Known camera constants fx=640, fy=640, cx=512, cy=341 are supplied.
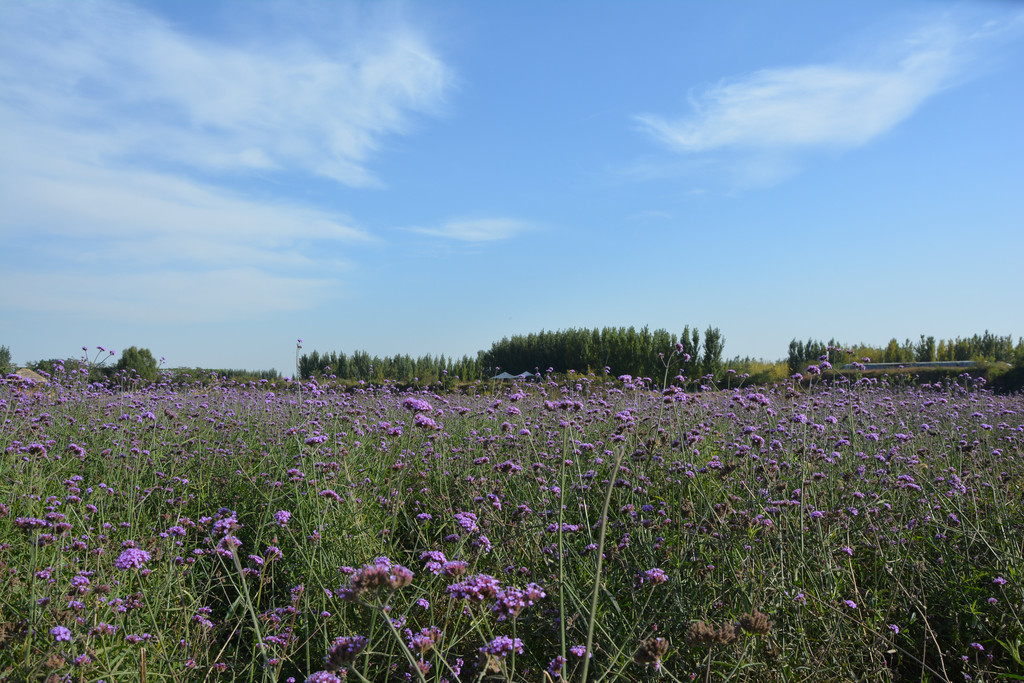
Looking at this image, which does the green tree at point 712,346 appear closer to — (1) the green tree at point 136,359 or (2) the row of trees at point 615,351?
(2) the row of trees at point 615,351

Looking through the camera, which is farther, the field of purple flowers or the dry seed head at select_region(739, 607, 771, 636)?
the field of purple flowers

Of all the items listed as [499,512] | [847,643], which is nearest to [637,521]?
[499,512]

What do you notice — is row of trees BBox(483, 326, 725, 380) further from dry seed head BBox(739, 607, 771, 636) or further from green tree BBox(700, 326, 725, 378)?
dry seed head BBox(739, 607, 771, 636)

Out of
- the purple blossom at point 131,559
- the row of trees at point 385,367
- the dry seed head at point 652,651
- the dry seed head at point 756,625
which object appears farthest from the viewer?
the row of trees at point 385,367

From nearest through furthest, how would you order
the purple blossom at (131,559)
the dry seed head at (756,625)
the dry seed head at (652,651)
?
the dry seed head at (652,651) < the dry seed head at (756,625) < the purple blossom at (131,559)

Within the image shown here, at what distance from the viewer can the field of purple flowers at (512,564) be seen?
2404 millimetres

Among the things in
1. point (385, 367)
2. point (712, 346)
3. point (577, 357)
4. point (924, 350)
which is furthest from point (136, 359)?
point (924, 350)

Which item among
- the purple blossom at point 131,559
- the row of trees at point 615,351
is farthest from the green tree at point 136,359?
the purple blossom at point 131,559

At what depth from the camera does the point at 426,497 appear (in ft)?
15.5

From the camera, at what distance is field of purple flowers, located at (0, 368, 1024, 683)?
7.89 feet

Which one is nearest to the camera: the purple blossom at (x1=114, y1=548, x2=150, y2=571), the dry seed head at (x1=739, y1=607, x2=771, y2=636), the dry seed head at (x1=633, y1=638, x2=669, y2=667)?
the dry seed head at (x1=633, y1=638, x2=669, y2=667)

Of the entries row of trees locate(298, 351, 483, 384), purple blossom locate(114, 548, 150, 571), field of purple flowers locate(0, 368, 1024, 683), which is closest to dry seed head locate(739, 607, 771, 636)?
field of purple flowers locate(0, 368, 1024, 683)

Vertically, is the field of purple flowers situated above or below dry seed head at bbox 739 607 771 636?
below

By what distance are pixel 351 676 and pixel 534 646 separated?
0.86 meters
